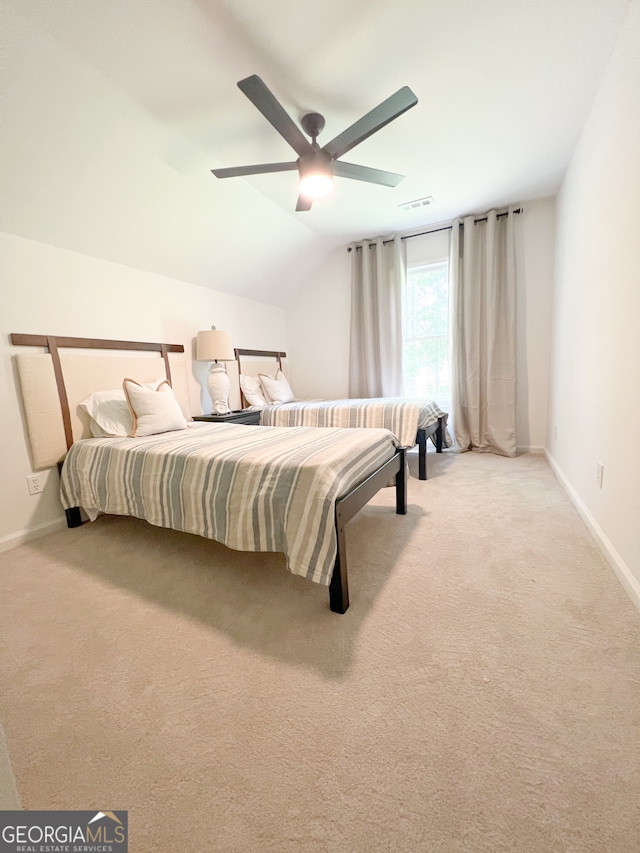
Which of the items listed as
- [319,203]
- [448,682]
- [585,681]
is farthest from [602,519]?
[319,203]

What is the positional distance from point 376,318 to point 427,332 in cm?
66

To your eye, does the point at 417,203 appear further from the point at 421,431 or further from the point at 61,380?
the point at 61,380

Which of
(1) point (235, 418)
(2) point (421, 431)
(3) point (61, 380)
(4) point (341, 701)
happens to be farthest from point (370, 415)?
(3) point (61, 380)

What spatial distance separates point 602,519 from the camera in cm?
169

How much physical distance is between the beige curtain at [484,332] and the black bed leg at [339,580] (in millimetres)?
2824

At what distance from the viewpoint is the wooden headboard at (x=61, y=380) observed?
6.96 feet

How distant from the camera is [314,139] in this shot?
6.48 feet

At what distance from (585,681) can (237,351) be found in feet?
12.4

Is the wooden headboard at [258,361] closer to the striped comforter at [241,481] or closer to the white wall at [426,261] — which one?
the white wall at [426,261]

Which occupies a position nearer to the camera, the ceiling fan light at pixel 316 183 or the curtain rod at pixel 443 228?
the ceiling fan light at pixel 316 183

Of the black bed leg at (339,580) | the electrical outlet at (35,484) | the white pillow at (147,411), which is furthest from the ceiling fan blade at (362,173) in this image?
the electrical outlet at (35,484)

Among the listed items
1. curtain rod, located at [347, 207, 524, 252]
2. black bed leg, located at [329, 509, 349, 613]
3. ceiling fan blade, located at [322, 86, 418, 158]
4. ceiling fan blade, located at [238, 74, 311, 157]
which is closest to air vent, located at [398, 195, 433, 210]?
curtain rod, located at [347, 207, 524, 252]

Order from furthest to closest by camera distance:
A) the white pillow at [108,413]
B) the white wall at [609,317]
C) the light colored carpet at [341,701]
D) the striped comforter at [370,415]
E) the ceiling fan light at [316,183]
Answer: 1. the striped comforter at [370,415]
2. the white pillow at [108,413]
3. the ceiling fan light at [316,183]
4. the white wall at [609,317]
5. the light colored carpet at [341,701]

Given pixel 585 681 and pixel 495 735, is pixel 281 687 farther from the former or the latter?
pixel 585 681
